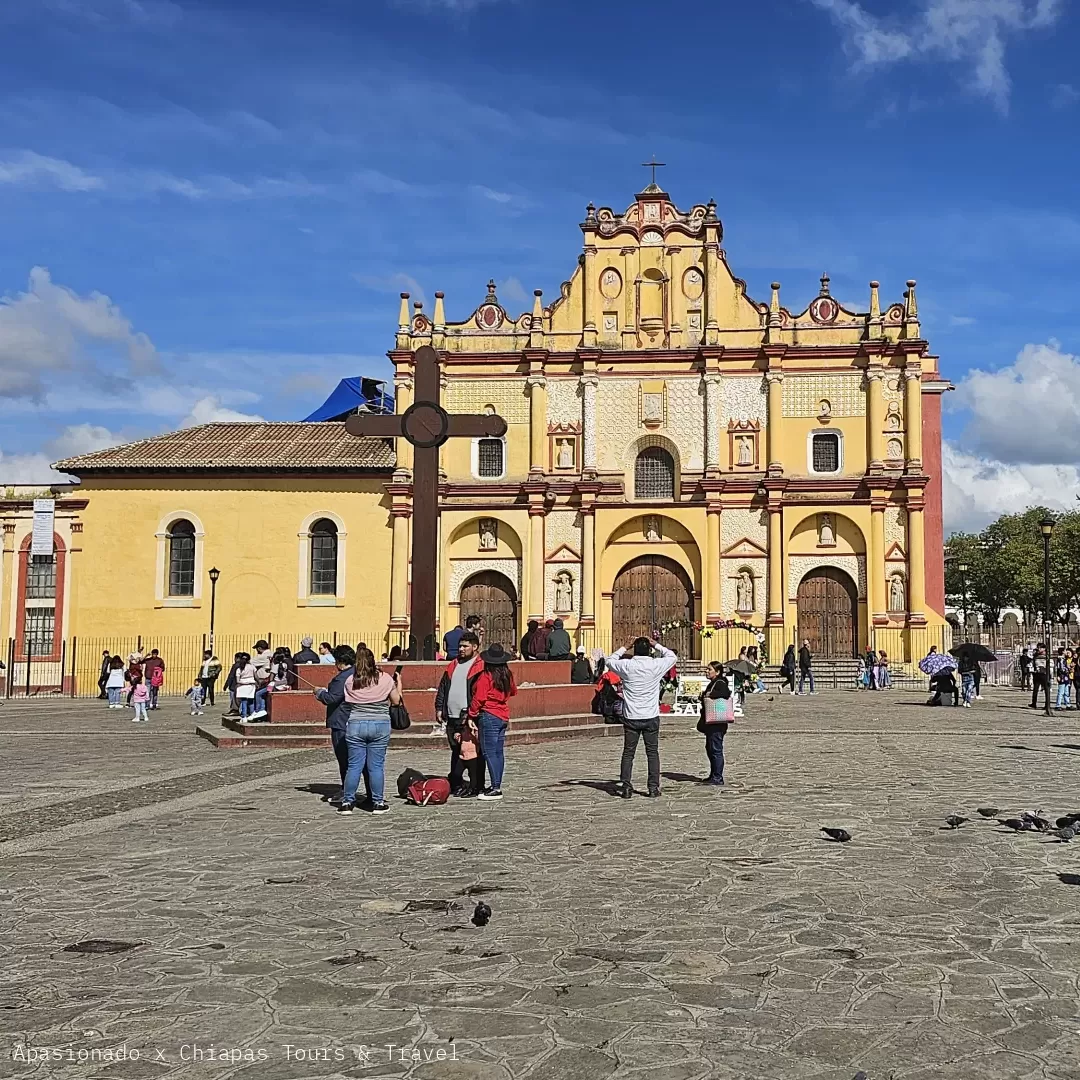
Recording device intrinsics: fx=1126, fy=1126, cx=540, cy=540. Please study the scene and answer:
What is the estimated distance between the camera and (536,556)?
121 ft

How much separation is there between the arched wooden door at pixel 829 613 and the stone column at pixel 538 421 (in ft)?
31.2

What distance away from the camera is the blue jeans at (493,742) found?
1091cm

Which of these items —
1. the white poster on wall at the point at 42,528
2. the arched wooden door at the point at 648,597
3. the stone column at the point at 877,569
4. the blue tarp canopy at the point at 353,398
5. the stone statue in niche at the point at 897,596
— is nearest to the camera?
the stone column at the point at 877,569

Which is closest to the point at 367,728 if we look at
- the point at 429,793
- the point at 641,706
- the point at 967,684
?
the point at 429,793

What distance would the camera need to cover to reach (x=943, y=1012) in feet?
15.4

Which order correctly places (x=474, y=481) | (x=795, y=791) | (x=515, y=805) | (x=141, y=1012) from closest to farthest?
(x=141, y=1012) → (x=515, y=805) → (x=795, y=791) → (x=474, y=481)

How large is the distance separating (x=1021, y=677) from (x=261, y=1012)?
34.2 meters

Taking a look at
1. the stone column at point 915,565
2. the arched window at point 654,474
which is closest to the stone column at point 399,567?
the arched window at point 654,474

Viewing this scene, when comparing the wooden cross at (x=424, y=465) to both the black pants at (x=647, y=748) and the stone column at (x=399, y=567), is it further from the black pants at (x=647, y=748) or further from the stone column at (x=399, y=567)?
the stone column at (x=399, y=567)

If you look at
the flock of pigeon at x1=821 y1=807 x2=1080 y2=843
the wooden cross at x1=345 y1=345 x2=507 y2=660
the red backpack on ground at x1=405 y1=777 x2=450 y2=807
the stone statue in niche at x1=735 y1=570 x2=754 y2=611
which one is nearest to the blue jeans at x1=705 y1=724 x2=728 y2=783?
the flock of pigeon at x1=821 y1=807 x2=1080 y2=843

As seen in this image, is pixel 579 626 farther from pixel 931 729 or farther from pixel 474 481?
Answer: pixel 931 729

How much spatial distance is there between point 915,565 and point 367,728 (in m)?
28.8

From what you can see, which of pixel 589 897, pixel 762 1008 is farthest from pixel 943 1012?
pixel 589 897

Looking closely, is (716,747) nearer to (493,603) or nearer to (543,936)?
(543,936)
